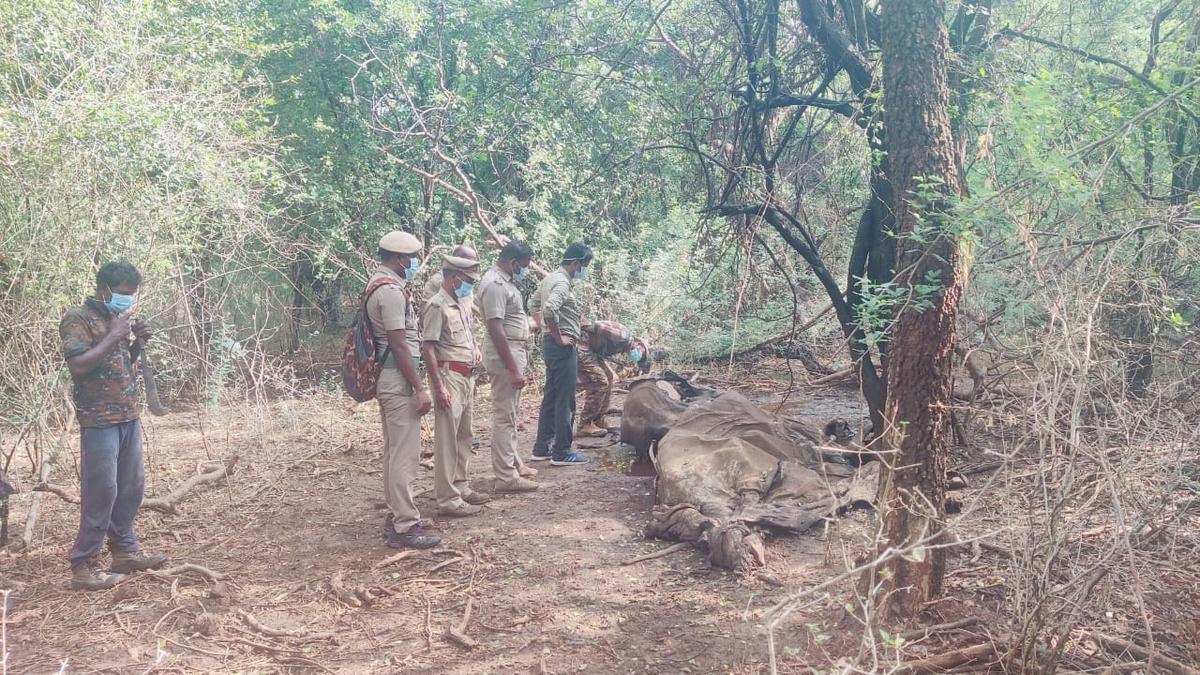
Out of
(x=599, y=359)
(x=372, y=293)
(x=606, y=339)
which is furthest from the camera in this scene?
(x=599, y=359)

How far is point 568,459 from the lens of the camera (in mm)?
6879

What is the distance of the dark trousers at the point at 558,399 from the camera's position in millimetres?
6656

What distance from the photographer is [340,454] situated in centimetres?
756

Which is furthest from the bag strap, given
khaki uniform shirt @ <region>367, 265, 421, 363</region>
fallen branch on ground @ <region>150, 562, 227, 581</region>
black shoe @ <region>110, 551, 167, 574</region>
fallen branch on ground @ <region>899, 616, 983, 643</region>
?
fallen branch on ground @ <region>899, 616, 983, 643</region>

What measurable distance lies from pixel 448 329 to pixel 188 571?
2.20 metres

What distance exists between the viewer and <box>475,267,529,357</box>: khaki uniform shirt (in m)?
5.80

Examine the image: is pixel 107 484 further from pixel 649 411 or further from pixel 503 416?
pixel 649 411

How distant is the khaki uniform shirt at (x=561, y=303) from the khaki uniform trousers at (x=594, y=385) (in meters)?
0.79

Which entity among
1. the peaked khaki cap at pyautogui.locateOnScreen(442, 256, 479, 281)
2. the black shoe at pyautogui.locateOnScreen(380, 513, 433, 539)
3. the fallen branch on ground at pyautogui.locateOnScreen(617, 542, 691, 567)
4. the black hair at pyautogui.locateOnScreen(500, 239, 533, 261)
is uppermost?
the black hair at pyautogui.locateOnScreen(500, 239, 533, 261)

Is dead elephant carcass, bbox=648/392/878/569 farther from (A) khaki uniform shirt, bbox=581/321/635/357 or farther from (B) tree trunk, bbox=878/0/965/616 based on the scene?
(A) khaki uniform shirt, bbox=581/321/635/357

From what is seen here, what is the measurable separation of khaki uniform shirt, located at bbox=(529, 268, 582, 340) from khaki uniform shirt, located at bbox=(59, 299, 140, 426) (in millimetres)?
3165

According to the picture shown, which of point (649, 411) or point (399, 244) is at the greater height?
point (399, 244)

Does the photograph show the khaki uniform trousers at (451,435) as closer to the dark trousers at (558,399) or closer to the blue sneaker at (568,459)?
the dark trousers at (558,399)

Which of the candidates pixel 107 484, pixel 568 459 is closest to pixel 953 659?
pixel 568 459
